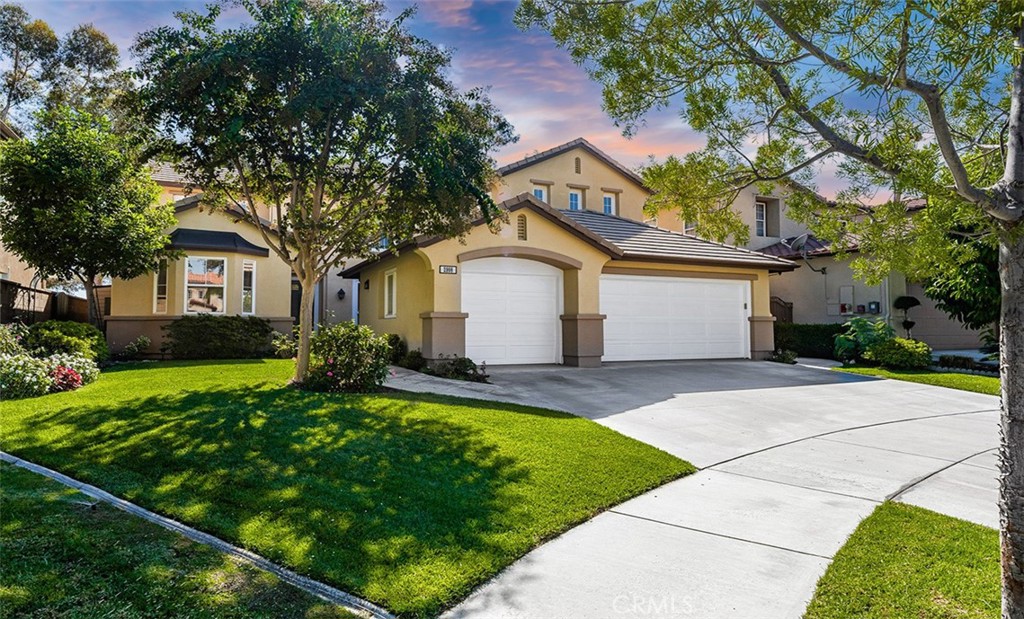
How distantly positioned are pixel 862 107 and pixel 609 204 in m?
17.6

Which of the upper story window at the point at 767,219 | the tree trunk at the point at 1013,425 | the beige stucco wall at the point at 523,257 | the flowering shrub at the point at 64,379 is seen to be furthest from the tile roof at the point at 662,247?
the tree trunk at the point at 1013,425

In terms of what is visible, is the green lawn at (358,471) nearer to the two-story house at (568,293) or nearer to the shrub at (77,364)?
the shrub at (77,364)

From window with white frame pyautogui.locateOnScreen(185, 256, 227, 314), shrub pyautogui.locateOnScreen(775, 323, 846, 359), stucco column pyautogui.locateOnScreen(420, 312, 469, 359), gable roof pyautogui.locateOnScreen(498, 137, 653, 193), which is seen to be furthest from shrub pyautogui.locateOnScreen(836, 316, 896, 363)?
window with white frame pyautogui.locateOnScreen(185, 256, 227, 314)

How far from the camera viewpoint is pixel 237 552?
3.67 m

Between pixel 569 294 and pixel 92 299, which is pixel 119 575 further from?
pixel 92 299

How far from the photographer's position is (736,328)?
54.1ft

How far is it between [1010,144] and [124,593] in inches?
203

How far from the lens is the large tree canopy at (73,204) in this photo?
12.5 m

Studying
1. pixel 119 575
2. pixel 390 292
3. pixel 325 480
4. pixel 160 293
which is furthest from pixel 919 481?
pixel 160 293

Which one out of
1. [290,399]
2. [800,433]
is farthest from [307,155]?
[800,433]

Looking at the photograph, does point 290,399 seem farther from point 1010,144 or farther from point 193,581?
point 1010,144

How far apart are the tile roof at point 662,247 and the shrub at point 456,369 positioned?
16.4 ft

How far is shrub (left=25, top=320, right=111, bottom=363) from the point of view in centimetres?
1119

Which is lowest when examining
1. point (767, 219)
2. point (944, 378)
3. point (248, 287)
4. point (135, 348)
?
point (944, 378)
